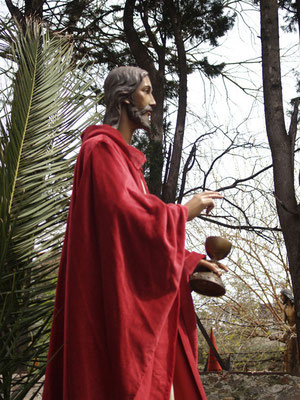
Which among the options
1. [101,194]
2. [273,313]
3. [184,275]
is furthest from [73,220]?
[273,313]

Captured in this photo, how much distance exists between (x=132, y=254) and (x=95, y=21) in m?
6.15

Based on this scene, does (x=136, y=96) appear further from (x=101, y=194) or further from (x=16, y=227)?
(x=16, y=227)

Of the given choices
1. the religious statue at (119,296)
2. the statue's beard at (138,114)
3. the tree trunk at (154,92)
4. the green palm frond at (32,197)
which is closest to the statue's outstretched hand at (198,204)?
the religious statue at (119,296)

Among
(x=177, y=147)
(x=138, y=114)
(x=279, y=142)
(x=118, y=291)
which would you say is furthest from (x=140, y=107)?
(x=177, y=147)

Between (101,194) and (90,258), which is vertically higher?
(101,194)

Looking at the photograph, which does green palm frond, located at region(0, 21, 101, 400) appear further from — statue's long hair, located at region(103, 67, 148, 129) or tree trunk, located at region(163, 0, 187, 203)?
tree trunk, located at region(163, 0, 187, 203)

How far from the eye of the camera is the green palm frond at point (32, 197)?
310cm

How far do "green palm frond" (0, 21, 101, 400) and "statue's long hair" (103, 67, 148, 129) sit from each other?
0.96 m

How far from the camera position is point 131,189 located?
83.6 inches

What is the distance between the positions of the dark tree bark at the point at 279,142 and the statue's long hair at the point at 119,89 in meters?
2.27

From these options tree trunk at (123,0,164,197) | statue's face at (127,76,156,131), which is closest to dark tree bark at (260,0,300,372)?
tree trunk at (123,0,164,197)

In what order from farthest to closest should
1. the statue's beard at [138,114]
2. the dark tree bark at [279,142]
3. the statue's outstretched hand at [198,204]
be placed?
1. the dark tree bark at [279,142]
2. the statue's beard at [138,114]
3. the statue's outstretched hand at [198,204]

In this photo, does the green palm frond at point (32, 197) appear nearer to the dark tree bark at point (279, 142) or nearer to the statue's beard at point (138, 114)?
the statue's beard at point (138, 114)

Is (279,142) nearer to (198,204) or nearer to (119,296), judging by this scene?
(198,204)
